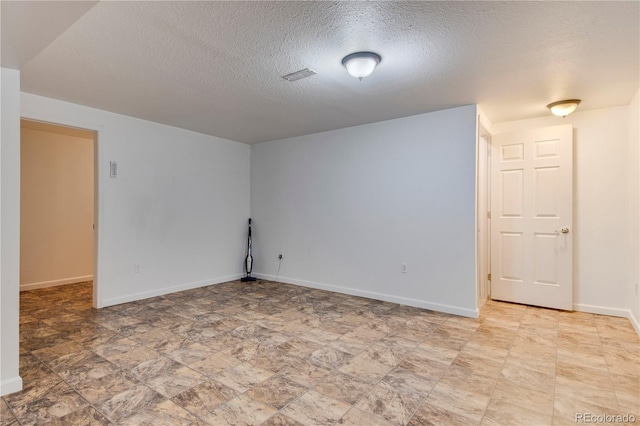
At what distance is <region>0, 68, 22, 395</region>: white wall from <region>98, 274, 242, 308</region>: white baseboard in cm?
197

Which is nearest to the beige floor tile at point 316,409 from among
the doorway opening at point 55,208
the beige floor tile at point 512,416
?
the beige floor tile at point 512,416

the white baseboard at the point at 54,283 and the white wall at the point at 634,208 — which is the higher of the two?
the white wall at the point at 634,208

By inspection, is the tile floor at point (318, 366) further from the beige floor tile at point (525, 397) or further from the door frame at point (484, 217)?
the door frame at point (484, 217)

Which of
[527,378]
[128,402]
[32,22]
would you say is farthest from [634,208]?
[32,22]

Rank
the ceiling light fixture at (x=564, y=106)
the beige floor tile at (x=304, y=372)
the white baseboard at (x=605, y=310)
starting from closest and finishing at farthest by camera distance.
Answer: the beige floor tile at (x=304, y=372) < the ceiling light fixture at (x=564, y=106) < the white baseboard at (x=605, y=310)

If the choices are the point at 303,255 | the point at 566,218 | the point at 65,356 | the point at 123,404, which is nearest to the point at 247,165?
the point at 303,255

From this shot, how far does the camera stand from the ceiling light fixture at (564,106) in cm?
337

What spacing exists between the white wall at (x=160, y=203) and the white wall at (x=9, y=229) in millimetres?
1746

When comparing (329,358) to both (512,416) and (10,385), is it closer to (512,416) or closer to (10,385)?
(512,416)

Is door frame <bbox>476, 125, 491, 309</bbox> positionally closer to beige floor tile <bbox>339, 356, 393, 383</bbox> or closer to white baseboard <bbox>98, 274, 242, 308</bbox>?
beige floor tile <bbox>339, 356, 393, 383</bbox>

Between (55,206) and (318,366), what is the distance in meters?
5.30

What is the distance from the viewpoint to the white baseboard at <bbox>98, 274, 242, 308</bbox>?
13.0ft

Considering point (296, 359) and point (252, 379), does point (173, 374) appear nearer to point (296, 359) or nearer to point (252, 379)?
point (252, 379)

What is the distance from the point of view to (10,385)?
2039 millimetres
